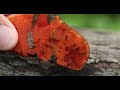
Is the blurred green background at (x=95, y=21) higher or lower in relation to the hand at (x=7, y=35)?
higher

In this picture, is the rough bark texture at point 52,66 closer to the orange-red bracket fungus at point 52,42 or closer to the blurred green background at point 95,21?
the orange-red bracket fungus at point 52,42

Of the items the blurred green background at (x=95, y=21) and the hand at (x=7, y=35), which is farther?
the blurred green background at (x=95, y=21)

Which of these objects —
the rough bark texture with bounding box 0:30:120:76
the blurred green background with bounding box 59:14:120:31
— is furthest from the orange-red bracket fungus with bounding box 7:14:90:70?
the blurred green background with bounding box 59:14:120:31

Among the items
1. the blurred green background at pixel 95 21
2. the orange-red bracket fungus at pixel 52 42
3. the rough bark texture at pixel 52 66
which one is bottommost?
the rough bark texture at pixel 52 66

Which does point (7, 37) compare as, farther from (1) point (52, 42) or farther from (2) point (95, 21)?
(2) point (95, 21)

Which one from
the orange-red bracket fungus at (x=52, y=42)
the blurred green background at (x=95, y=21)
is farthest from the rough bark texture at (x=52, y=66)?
the blurred green background at (x=95, y=21)

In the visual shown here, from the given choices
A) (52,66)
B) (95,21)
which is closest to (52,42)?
(52,66)

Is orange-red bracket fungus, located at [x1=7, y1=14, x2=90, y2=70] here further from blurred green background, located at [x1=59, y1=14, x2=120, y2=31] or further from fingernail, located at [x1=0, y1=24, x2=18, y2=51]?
blurred green background, located at [x1=59, y1=14, x2=120, y2=31]

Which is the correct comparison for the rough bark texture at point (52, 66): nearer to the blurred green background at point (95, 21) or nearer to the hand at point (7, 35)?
the hand at point (7, 35)
